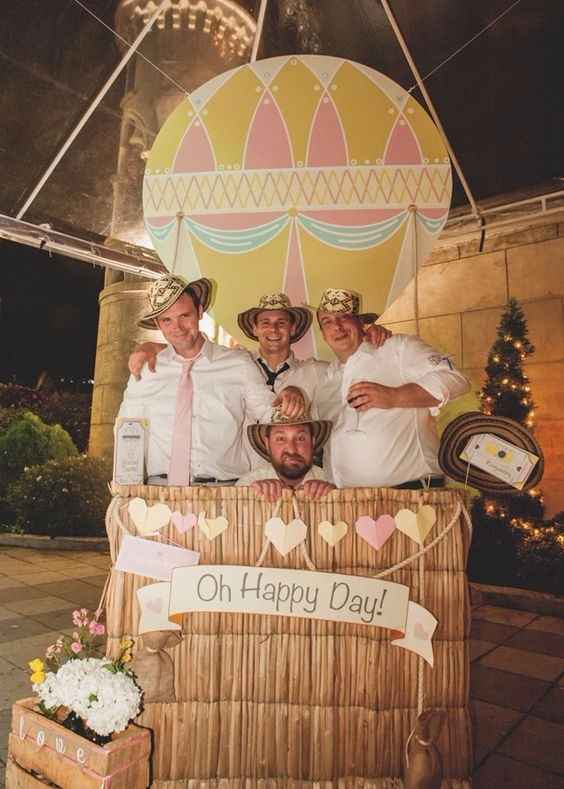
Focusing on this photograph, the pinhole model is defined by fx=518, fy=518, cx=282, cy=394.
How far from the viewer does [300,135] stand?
294 centimetres

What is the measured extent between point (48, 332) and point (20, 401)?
784cm

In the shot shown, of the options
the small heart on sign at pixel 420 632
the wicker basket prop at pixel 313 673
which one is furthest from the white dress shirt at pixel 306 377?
the small heart on sign at pixel 420 632

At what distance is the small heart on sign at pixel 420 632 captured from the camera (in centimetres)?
181

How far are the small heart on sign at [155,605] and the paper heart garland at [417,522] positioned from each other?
90 centimetres

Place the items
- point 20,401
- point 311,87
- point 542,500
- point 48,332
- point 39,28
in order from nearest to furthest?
point 311,87
point 39,28
point 542,500
point 20,401
point 48,332

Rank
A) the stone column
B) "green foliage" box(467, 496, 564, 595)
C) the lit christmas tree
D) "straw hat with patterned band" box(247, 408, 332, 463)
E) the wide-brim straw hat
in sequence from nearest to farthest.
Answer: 1. the wide-brim straw hat
2. "straw hat with patterned band" box(247, 408, 332, 463)
3. "green foliage" box(467, 496, 564, 595)
4. the lit christmas tree
5. the stone column

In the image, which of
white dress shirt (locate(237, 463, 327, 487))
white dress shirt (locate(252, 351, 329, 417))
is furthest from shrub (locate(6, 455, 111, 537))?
white dress shirt (locate(237, 463, 327, 487))

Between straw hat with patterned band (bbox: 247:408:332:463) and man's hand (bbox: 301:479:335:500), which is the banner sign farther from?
straw hat with patterned band (bbox: 247:408:332:463)

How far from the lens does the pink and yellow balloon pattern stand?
9.58ft

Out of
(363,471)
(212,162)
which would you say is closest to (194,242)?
(212,162)

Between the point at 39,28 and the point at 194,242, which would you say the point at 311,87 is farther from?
the point at 39,28

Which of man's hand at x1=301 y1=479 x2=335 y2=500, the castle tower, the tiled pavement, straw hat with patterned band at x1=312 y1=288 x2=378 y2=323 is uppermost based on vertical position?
the castle tower

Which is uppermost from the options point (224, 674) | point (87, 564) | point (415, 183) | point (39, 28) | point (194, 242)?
point (39, 28)

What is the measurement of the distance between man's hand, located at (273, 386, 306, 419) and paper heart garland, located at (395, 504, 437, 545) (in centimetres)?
66
